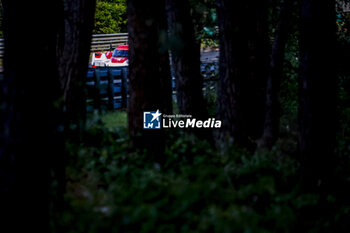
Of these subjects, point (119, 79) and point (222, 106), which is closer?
point (222, 106)

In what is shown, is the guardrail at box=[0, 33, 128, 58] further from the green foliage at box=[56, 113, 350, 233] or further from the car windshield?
the green foliage at box=[56, 113, 350, 233]

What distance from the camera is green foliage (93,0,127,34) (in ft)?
134

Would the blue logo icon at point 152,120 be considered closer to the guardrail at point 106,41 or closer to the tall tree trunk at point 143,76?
the tall tree trunk at point 143,76

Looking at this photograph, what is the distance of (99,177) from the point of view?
658cm

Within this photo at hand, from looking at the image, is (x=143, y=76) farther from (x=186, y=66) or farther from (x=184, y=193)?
(x=184, y=193)

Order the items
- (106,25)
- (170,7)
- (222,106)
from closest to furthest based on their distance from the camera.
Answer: (222,106), (170,7), (106,25)

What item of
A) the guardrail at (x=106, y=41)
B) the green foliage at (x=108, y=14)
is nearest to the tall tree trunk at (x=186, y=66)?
the guardrail at (x=106, y=41)

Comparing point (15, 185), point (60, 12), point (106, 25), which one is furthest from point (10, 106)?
point (106, 25)

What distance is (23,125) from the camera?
15.6ft

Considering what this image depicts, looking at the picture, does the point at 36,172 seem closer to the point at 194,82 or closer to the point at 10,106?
the point at 10,106

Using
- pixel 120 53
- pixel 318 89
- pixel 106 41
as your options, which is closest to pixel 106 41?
pixel 106 41

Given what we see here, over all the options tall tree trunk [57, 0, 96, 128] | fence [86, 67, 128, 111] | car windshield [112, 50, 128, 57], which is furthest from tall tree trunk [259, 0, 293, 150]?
car windshield [112, 50, 128, 57]

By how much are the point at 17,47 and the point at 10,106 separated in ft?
1.90

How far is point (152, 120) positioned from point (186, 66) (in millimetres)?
2258
